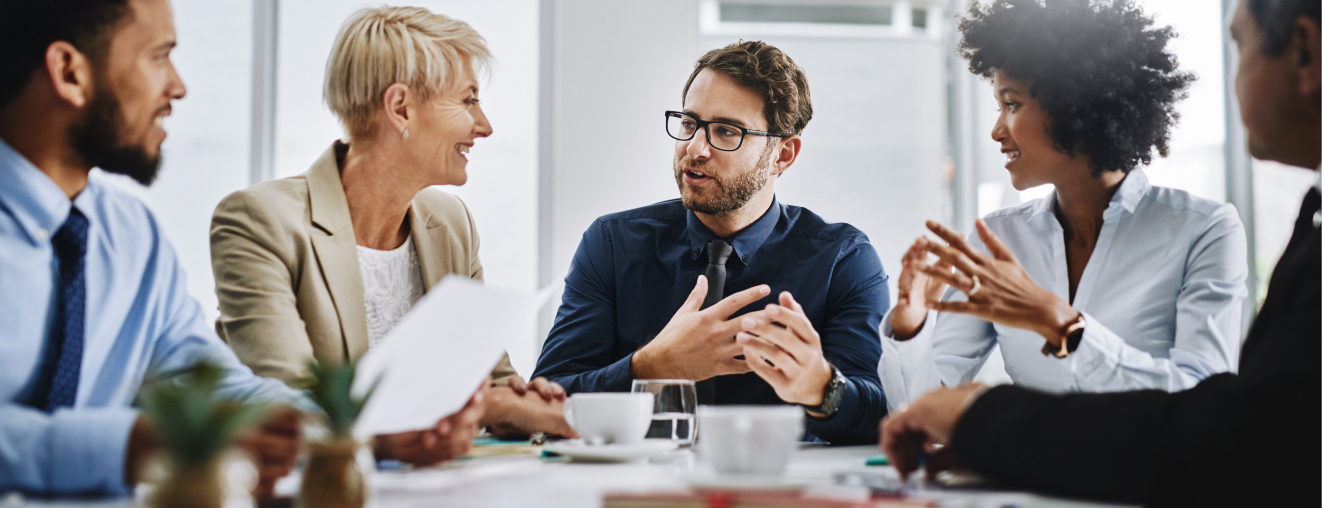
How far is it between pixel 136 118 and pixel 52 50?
14 cm

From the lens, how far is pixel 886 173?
3.83 meters

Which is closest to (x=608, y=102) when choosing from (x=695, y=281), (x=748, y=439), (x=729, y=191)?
(x=729, y=191)

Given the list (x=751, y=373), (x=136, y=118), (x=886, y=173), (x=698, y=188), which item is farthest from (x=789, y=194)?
(x=136, y=118)

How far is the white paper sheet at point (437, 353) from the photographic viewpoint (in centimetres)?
75

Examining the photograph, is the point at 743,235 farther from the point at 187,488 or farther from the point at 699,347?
the point at 187,488

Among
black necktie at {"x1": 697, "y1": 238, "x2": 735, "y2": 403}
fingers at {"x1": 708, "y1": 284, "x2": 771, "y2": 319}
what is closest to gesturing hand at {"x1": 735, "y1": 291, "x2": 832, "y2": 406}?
fingers at {"x1": 708, "y1": 284, "x2": 771, "y2": 319}

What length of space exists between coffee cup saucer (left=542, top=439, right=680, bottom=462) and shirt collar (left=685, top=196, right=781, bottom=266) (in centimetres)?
113

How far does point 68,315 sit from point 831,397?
128 cm

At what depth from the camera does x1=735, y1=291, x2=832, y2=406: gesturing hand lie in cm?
172

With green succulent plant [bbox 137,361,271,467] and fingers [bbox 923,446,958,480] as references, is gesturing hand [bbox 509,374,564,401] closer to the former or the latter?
fingers [bbox 923,446,958,480]

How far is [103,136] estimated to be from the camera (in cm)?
127

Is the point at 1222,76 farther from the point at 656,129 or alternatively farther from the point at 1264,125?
the point at 1264,125

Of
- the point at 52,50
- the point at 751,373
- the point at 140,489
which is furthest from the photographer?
the point at 751,373

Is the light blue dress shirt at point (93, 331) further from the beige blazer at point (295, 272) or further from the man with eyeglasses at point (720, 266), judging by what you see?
the man with eyeglasses at point (720, 266)
